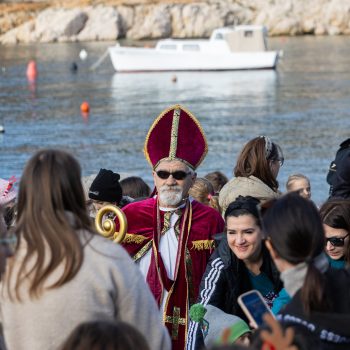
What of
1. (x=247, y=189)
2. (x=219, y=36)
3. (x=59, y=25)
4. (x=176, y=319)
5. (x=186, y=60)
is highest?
(x=59, y=25)

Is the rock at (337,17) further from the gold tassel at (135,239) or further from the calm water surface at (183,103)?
the gold tassel at (135,239)

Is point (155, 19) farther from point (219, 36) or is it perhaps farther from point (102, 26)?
point (219, 36)

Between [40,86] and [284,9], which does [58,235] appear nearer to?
[40,86]

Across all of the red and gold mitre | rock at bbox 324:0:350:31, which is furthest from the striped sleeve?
rock at bbox 324:0:350:31

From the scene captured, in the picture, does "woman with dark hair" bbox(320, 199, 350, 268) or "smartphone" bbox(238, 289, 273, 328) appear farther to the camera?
"woman with dark hair" bbox(320, 199, 350, 268)

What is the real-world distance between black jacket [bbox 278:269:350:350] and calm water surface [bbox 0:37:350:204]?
13.9 metres

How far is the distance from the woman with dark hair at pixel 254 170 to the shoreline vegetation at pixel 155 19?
73.4 m

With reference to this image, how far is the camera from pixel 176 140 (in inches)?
226

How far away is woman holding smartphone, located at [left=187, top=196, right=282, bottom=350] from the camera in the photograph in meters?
5.11

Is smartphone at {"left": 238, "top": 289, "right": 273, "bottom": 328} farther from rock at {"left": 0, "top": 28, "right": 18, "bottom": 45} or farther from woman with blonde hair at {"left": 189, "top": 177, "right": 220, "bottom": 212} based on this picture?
rock at {"left": 0, "top": 28, "right": 18, "bottom": 45}

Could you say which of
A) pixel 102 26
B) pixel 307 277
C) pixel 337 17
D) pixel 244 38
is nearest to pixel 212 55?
pixel 244 38

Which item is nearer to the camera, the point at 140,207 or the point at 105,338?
the point at 105,338

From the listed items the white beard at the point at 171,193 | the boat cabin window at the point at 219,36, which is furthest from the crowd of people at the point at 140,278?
the boat cabin window at the point at 219,36

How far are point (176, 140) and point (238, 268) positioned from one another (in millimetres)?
918
